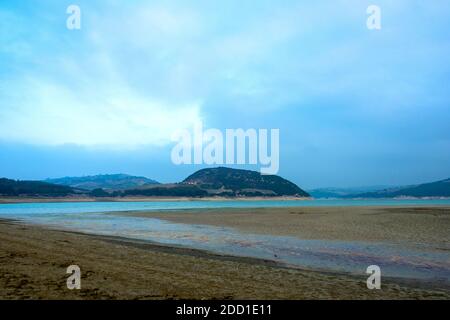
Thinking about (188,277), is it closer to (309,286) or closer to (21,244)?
(309,286)

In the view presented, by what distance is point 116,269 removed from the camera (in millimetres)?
→ 13141

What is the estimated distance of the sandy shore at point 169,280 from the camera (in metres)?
9.82

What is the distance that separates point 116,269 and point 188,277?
2796 millimetres

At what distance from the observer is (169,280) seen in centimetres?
1170

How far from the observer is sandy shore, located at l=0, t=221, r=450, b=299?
9.82 meters

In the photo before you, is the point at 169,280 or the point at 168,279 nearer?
the point at 169,280

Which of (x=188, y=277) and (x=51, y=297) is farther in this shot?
(x=188, y=277)

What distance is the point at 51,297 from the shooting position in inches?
356

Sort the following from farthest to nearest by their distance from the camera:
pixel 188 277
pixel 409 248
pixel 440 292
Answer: pixel 409 248 < pixel 188 277 < pixel 440 292
